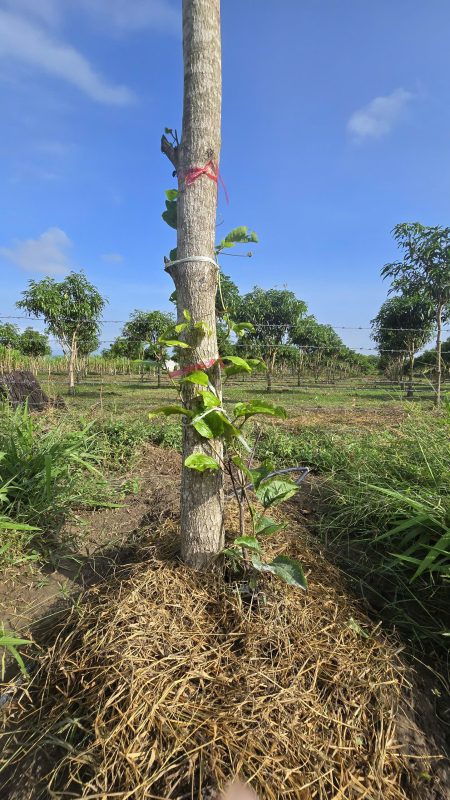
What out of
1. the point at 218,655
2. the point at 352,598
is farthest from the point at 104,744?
the point at 352,598

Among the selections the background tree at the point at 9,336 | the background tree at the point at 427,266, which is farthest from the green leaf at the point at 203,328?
the background tree at the point at 9,336

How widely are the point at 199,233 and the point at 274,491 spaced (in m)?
1.05

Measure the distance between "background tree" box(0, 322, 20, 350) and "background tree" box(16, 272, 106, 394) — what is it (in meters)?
10.0

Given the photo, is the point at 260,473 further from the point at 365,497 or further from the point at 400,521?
the point at 365,497

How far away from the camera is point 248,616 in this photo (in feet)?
4.17

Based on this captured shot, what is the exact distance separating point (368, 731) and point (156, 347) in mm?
1414

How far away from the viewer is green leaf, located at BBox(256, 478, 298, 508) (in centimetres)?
143

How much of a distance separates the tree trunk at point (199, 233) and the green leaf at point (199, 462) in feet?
0.34

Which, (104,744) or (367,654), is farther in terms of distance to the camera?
(367,654)

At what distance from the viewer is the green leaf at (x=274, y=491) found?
1434 millimetres

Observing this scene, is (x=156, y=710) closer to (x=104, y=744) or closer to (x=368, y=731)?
(x=104, y=744)

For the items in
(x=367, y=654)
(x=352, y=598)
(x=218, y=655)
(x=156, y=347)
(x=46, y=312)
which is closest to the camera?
(x=218, y=655)

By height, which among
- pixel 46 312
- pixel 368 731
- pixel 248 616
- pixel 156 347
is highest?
pixel 46 312

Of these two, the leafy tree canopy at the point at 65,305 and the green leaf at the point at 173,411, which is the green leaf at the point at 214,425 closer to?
the green leaf at the point at 173,411
